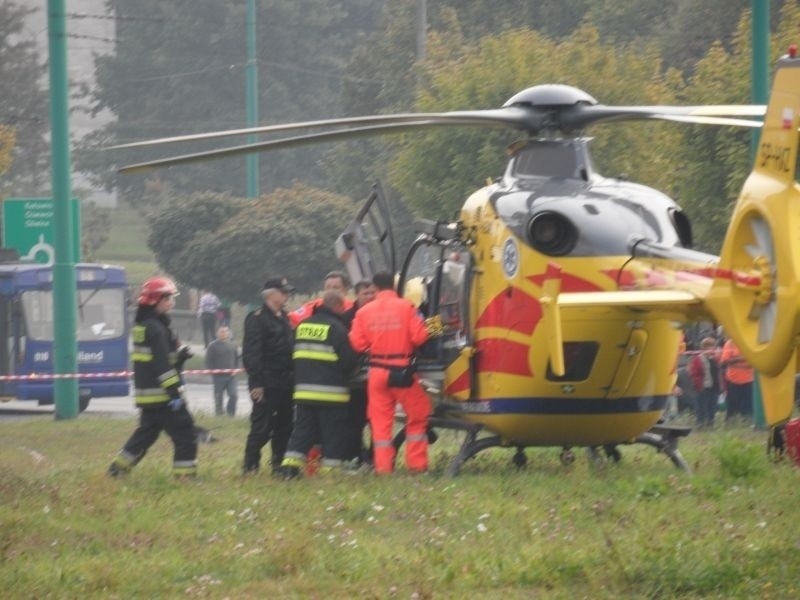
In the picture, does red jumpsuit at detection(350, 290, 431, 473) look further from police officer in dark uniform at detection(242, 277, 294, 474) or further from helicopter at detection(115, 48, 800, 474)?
police officer in dark uniform at detection(242, 277, 294, 474)

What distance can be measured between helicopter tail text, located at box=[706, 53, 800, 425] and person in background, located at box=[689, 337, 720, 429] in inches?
446

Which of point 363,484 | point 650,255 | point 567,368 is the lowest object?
point 363,484

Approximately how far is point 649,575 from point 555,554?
2.42 feet

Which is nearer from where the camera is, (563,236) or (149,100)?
(563,236)

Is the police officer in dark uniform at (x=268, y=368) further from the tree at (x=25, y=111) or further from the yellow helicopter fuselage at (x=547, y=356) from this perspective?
the tree at (x=25, y=111)

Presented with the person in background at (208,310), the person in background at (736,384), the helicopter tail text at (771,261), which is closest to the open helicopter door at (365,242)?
the helicopter tail text at (771,261)

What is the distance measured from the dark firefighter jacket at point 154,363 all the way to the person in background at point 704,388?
9.29 meters

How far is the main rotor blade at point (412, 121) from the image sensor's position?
13023mm

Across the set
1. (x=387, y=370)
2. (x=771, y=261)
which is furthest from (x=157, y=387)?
(x=771, y=261)

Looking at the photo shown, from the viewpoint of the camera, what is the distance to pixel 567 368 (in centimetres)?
1346

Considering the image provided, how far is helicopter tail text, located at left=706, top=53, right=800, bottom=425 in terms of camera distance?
10.0m

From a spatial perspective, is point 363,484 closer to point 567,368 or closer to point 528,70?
point 567,368

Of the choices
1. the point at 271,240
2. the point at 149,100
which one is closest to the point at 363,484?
the point at 271,240

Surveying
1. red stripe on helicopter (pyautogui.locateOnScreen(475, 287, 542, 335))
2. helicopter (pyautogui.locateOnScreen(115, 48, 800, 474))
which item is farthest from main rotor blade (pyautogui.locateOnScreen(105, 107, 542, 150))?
red stripe on helicopter (pyautogui.locateOnScreen(475, 287, 542, 335))
